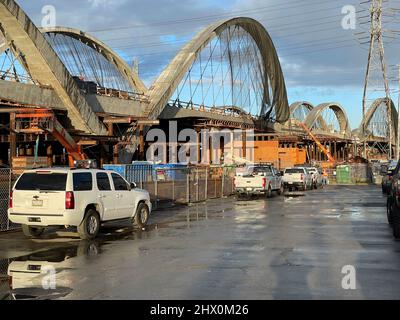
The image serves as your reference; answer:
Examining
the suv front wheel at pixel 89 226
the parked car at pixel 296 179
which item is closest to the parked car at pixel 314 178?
the parked car at pixel 296 179

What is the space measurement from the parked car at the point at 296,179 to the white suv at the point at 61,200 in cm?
2783

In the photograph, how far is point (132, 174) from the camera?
2727 centimetres

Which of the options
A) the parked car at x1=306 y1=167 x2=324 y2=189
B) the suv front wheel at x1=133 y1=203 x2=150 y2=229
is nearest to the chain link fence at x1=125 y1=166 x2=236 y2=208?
the suv front wheel at x1=133 y1=203 x2=150 y2=229

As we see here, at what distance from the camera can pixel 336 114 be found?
157 metres

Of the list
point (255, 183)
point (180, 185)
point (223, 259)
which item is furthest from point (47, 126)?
point (223, 259)

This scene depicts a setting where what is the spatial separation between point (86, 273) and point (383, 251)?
6399mm

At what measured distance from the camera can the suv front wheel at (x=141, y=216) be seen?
53.4 ft

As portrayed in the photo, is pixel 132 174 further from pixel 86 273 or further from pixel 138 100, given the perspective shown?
pixel 138 100

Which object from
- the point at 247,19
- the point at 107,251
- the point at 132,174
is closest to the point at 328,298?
the point at 107,251

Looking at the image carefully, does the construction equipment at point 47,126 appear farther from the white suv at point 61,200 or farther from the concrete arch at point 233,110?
the concrete arch at point 233,110

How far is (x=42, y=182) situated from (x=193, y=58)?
44.8m

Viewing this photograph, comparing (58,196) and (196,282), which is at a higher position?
(58,196)

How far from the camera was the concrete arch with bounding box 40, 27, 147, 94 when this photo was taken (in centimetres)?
7101

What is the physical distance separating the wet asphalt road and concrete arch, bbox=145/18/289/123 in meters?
34.1
